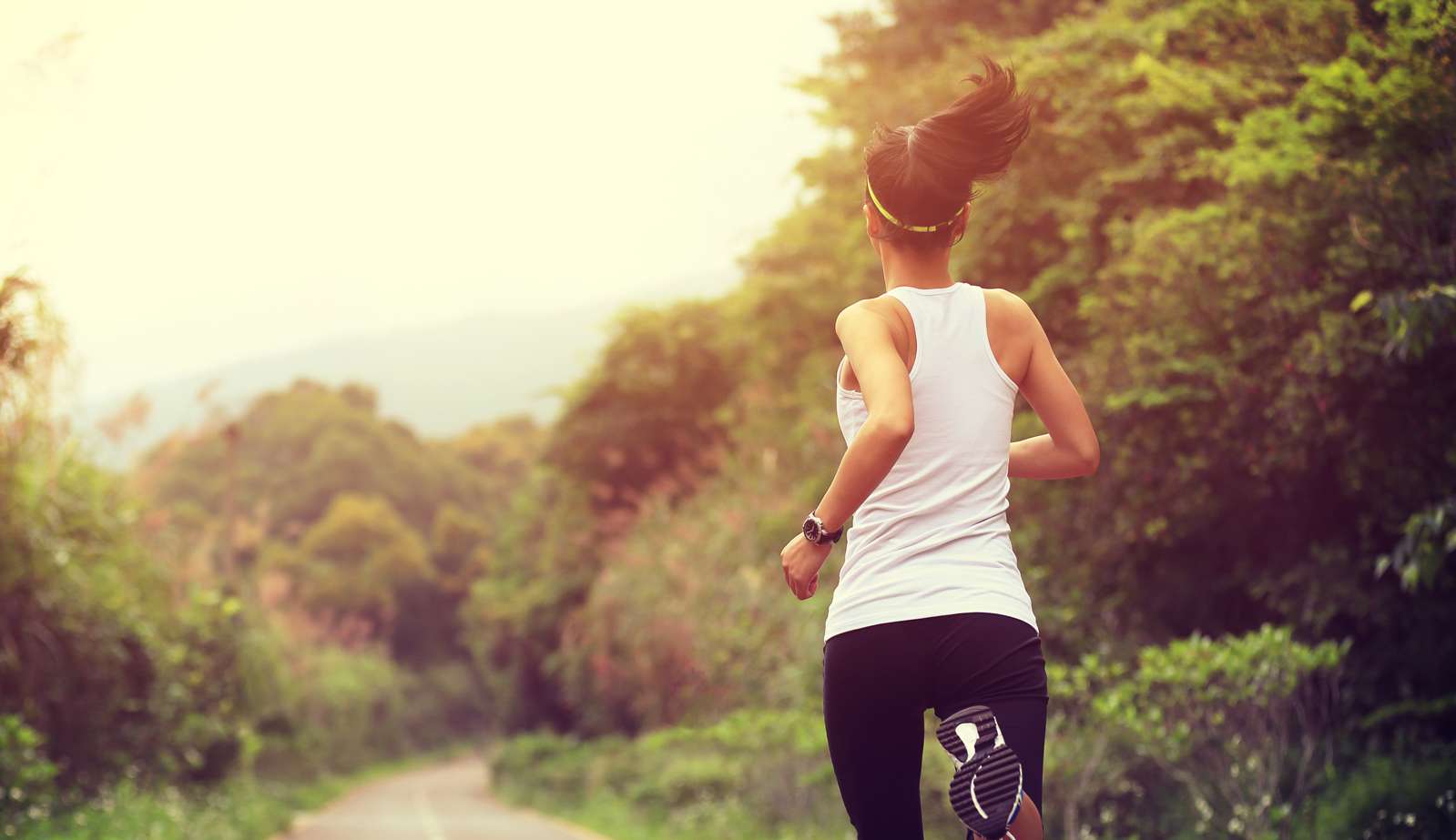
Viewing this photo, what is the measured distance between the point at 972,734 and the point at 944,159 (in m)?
0.94

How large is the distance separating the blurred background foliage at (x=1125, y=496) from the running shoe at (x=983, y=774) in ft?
8.27

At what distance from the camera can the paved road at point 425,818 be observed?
59.0 ft

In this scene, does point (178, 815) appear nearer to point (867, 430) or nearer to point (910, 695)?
point (910, 695)

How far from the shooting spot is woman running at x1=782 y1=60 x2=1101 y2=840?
219 cm

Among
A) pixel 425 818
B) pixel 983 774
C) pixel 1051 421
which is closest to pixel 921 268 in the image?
pixel 1051 421

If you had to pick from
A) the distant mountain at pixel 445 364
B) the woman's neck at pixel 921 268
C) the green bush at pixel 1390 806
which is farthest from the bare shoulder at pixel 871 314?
the distant mountain at pixel 445 364

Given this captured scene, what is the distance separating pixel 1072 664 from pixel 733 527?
6.95 m

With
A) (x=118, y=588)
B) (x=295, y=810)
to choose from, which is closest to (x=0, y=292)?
(x=118, y=588)

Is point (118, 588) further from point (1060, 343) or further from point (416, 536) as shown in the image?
point (416, 536)

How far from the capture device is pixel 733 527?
52.3ft

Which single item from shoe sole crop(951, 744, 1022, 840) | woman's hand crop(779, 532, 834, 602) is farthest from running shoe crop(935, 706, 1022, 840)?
woman's hand crop(779, 532, 834, 602)

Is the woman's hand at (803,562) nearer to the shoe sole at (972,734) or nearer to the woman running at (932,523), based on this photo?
the woman running at (932,523)

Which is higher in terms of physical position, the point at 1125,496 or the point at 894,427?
the point at 894,427

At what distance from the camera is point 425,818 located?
886 inches
